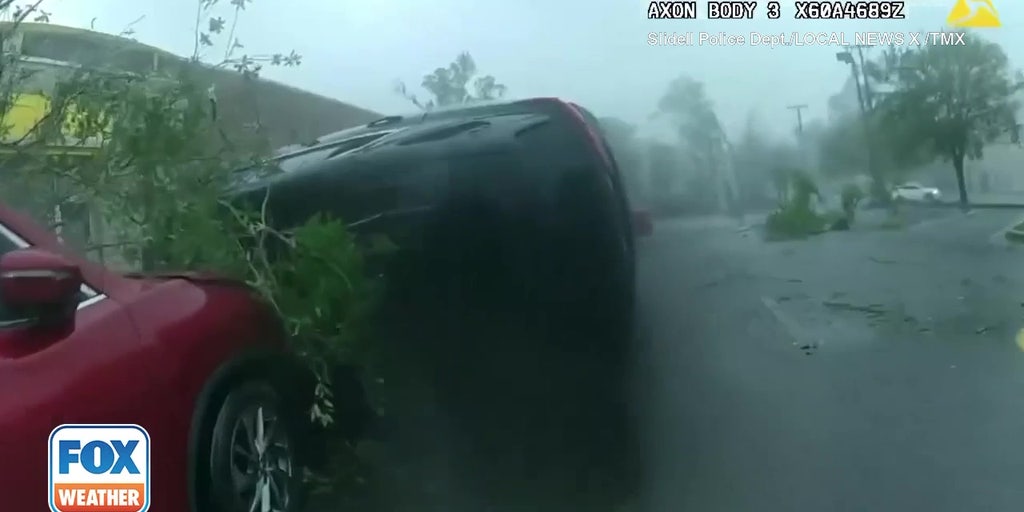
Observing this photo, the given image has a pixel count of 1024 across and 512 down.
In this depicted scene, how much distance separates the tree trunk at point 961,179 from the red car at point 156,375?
2019mm

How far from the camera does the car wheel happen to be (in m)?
3.20

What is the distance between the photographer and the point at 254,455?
3.37 meters

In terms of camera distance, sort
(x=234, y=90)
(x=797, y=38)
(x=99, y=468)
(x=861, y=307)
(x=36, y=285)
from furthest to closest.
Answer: (x=234, y=90) → (x=861, y=307) → (x=797, y=38) → (x=99, y=468) → (x=36, y=285)

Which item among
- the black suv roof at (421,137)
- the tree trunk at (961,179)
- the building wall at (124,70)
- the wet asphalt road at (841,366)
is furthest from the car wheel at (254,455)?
the tree trunk at (961,179)

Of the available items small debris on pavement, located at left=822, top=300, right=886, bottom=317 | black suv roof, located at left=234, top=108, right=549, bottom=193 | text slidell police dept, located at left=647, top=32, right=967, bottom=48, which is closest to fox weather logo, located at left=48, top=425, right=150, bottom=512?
black suv roof, located at left=234, top=108, right=549, bottom=193

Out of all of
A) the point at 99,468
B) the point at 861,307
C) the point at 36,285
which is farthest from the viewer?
the point at 861,307

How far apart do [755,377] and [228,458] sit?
1.53m

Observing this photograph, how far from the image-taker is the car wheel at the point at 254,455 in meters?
3.20

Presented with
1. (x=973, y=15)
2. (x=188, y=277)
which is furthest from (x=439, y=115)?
(x=973, y=15)

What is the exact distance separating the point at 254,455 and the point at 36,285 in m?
0.86

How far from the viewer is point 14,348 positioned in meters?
2.74

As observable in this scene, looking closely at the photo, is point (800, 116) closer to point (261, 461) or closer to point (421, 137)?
point (421, 137)

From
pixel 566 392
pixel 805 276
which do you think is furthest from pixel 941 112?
pixel 566 392

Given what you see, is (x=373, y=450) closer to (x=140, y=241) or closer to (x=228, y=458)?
(x=228, y=458)
